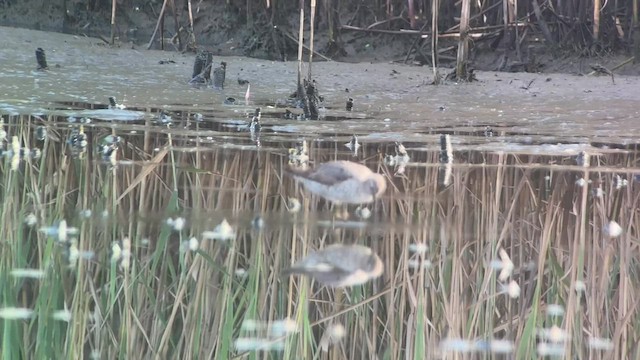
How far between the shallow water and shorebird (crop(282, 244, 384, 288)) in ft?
0.08

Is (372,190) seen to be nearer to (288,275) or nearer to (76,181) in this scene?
(288,275)

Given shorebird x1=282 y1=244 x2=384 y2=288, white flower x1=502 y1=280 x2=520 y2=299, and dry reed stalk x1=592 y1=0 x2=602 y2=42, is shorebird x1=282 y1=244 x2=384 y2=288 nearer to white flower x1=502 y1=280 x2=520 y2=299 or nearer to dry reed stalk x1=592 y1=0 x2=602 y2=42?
white flower x1=502 y1=280 x2=520 y2=299

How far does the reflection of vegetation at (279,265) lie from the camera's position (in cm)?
105

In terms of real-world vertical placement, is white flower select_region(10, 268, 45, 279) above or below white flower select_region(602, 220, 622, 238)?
below

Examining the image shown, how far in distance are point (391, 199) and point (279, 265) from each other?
603 mm

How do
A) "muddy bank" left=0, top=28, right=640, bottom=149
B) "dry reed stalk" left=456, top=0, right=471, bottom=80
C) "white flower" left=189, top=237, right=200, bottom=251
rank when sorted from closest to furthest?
1. "white flower" left=189, top=237, right=200, bottom=251
2. "muddy bank" left=0, top=28, right=640, bottom=149
3. "dry reed stalk" left=456, top=0, right=471, bottom=80

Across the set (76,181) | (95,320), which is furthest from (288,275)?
(76,181)

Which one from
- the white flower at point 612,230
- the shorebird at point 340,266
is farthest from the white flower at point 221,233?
the white flower at point 612,230

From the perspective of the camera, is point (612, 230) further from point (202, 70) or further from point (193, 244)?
point (202, 70)

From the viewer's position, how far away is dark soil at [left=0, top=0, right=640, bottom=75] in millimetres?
6082

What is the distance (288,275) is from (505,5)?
16.8 feet

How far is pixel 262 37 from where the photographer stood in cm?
657

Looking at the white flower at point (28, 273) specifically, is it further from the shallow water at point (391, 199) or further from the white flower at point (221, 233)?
the white flower at point (221, 233)

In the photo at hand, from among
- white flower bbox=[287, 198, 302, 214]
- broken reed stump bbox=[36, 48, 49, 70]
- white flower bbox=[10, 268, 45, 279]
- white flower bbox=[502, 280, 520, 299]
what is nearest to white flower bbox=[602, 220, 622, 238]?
white flower bbox=[502, 280, 520, 299]
